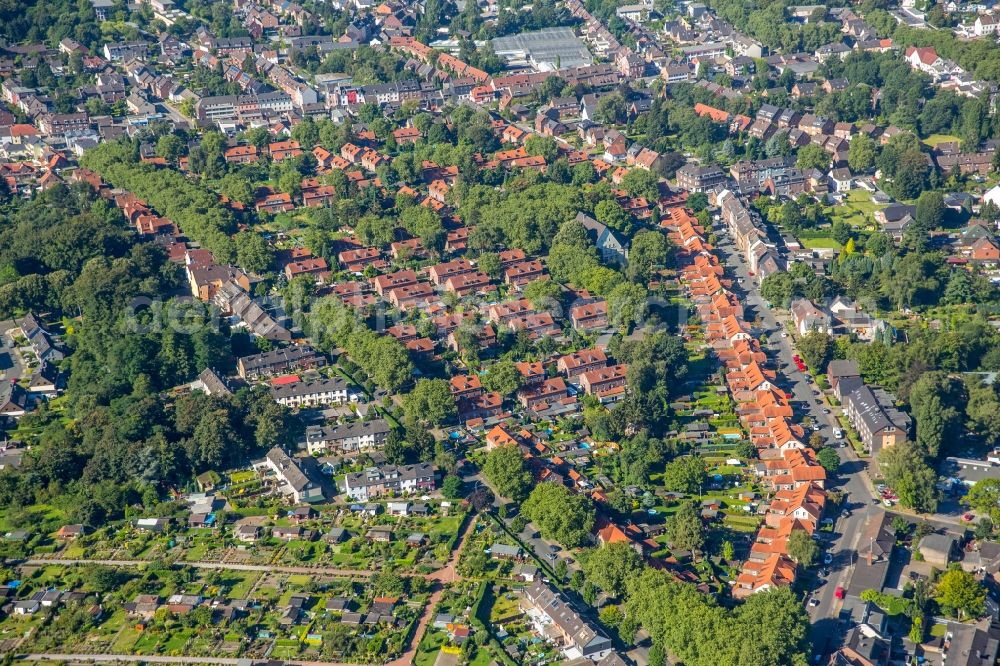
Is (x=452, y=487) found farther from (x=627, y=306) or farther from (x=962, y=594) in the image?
(x=962, y=594)

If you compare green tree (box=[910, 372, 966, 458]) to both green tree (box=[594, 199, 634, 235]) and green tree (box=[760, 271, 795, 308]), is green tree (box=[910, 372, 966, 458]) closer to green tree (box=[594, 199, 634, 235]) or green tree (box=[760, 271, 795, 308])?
green tree (box=[760, 271, 795, 308])

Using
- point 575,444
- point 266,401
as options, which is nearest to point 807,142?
point 575,444

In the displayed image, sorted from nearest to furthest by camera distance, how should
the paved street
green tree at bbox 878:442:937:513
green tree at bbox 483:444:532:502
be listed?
1. the paved street
2. green tree at bbox 878:442:937:513
3. green tree at bbox 483:444:532:502

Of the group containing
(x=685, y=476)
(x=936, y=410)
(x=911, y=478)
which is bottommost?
(x=685, y=476)

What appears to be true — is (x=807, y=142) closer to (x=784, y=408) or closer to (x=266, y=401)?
(x=784, y=408)

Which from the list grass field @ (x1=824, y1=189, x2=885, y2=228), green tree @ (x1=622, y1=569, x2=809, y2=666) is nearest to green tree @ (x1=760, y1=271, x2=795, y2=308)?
grass field @ (x1=824, y1=189, x2=885, y2=228)

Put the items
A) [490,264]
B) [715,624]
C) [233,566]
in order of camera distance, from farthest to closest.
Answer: [490,264] < [233,566] < [715,624]

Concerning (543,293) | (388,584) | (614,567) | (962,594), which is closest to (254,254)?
(543,293)
